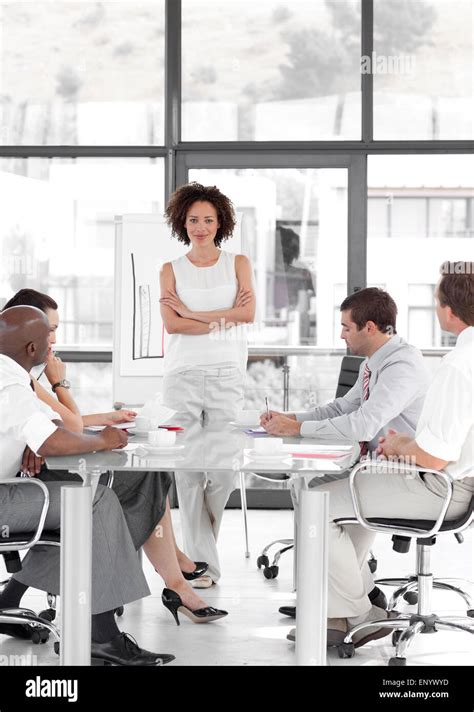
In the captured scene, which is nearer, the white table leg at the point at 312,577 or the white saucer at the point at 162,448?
the white table leg at the point at 312,577

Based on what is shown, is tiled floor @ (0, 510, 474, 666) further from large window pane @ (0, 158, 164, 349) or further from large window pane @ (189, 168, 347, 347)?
large window pane @ (0, 158, 164, 349)

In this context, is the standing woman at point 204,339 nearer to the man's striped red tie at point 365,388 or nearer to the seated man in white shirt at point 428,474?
the man's striped red tie at point 365,388

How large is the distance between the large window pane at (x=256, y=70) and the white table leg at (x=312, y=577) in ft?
12.5

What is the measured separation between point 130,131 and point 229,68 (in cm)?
74

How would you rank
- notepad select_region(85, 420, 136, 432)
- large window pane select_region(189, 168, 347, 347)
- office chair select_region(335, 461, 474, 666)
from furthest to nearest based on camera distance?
large window pane select_region(189, 168, 347, 347), notepad select_region(85, 420, 136, 432), office chair select_region(335, 461, 474, 666)

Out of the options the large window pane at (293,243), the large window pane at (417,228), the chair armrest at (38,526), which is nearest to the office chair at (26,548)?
the chair armrest at (38,526)

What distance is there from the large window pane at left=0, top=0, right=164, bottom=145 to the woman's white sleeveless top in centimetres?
210

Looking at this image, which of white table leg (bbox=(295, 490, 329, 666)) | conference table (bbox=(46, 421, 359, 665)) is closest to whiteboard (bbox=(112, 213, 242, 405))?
conference table (bbox=(46, 421, 359, 665))

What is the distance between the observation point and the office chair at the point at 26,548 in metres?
2.96

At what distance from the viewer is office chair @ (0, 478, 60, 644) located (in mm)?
2955
